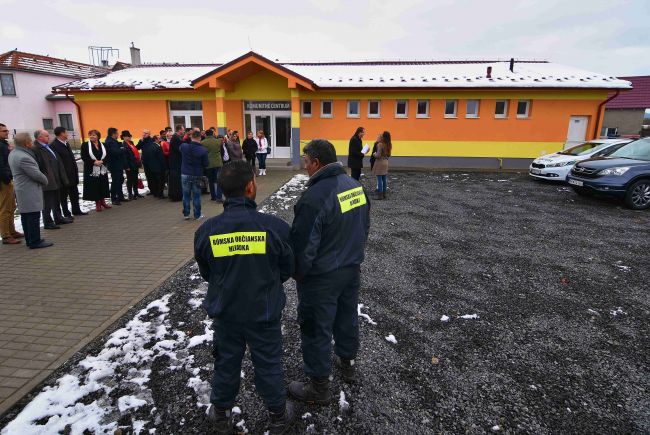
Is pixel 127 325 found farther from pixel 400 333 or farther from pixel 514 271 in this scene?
pixel 514 271

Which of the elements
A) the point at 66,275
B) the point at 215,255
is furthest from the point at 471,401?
the point at 66,275

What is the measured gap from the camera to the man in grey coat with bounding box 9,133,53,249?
586cm

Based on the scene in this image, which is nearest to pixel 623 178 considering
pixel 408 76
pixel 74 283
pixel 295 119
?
pixel 408 76

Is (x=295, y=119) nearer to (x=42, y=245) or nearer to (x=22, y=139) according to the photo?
(x=22, y=139)

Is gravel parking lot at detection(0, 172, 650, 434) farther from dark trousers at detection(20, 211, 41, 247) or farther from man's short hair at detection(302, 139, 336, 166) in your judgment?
dark trousers at detection(20, 211, 41, 247)

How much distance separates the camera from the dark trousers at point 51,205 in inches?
281

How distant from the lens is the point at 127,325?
389cm

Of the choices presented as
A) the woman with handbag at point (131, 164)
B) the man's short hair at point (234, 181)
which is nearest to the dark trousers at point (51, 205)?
the woman with handbag at point (131, 164)

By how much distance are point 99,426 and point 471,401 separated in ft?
8.87

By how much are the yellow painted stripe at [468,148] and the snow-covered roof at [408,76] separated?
8.36 ft

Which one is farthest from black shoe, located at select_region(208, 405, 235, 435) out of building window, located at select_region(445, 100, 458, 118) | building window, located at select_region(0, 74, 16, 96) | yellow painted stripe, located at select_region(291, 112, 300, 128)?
building window, located at select_region(0, 74, 16, 96)

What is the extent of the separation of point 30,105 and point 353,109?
Result: 1037 inches

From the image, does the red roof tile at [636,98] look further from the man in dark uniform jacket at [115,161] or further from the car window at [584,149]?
the man in dark uniform jacket at [115,161]

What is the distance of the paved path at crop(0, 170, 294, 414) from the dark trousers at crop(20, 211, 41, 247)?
0.17 meters
